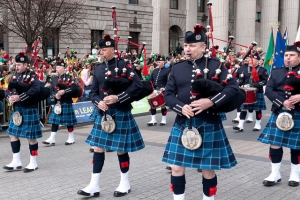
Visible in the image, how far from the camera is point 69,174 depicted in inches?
217

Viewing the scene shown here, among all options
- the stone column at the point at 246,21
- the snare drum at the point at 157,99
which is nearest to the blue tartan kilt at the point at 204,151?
the snare drum at the point at 157,99

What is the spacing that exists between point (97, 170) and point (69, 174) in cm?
121

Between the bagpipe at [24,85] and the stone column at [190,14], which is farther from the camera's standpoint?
the stone column at [190,14]

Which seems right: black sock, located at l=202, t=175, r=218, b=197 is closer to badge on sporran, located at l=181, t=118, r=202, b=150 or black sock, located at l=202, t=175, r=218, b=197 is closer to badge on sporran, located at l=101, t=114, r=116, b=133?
badge on sporran, located at l=181, t=118, r=202, b=150

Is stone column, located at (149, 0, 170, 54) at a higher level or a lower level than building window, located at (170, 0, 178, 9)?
lower

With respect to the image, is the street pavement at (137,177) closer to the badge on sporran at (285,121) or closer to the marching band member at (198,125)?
the badge on sporran at (285,121)

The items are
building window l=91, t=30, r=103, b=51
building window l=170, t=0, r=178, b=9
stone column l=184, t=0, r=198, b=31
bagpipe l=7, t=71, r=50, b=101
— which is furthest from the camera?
building window l=170, t=0, r=178, b=9

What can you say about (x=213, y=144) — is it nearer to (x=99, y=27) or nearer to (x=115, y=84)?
(x=115, y=84)

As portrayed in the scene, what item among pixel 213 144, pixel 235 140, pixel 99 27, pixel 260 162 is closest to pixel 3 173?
pixel 213 144

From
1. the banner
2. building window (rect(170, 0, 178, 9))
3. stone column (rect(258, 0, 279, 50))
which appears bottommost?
the banner

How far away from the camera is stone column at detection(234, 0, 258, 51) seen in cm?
2328

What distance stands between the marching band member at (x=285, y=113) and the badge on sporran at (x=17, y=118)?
3.41 meters

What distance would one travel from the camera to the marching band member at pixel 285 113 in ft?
15.1

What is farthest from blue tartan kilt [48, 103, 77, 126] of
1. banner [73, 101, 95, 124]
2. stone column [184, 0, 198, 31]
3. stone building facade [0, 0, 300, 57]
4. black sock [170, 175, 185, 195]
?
stone column [184, 0, 198, 31]
